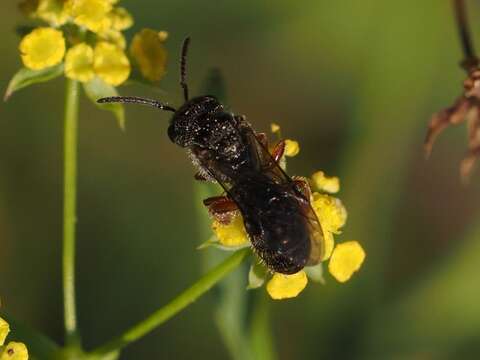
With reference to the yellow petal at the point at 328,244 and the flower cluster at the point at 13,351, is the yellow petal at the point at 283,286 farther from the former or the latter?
the flower cluster at the point at 13,351

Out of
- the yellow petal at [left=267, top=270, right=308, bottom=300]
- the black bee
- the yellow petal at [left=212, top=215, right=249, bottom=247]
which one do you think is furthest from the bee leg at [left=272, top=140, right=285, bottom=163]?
the yellow petal at [left=267, top=270, right=308, bottom=300]

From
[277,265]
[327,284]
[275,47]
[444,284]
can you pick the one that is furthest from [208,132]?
[275,47]

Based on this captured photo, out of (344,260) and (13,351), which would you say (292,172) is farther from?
(13,351)

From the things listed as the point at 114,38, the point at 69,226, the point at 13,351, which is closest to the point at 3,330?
the point at 13,351

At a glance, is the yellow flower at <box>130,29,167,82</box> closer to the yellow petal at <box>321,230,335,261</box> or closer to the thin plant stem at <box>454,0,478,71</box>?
the yellow petal at <box>321,230,335,261</box>

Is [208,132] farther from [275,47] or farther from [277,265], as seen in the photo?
[275,47]

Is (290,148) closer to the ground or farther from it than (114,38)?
closer to the ground

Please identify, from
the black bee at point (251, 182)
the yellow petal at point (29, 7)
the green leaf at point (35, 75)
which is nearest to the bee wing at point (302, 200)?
the black bee at point (251, 182)
